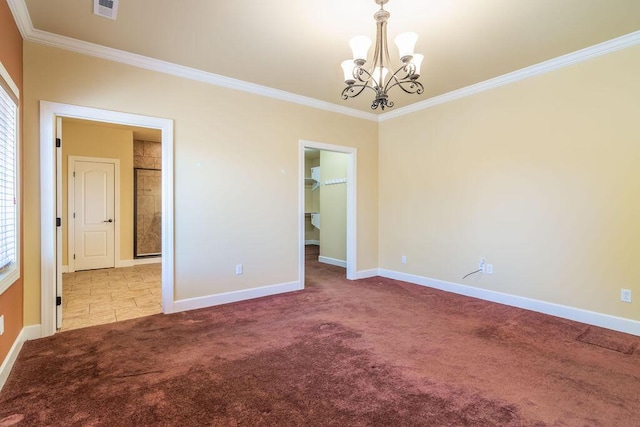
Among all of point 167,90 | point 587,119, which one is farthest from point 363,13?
point 587,119

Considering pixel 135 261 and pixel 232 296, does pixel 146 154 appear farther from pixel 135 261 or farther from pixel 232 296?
pixel 232 296

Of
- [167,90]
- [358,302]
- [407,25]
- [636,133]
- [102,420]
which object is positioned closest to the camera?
[102,420]

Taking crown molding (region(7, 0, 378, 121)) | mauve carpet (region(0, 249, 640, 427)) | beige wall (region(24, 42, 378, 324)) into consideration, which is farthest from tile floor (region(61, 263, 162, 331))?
crown molding (region(7, 0, 378, 121))

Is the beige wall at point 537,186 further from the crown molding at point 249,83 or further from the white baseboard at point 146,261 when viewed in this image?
the white baseboard at point 146,261

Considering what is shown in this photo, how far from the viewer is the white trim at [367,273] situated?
17.4 ft

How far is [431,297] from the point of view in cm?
425

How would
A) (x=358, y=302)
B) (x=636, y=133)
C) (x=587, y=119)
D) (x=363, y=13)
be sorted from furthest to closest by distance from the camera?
(x=358, y=302), (x=587, y=119), (x=636, y=133), (x=363, y=13)

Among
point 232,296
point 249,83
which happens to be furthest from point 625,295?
point 249,83

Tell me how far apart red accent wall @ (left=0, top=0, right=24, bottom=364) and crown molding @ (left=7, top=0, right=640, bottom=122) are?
131 millimetres

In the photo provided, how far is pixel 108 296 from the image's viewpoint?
4.37m

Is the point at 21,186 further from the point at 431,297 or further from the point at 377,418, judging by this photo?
the point at 431,297

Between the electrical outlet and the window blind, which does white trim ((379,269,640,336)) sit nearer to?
the electrical outlet

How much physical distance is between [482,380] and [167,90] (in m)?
4.03

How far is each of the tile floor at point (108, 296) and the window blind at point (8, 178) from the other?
1.19m
